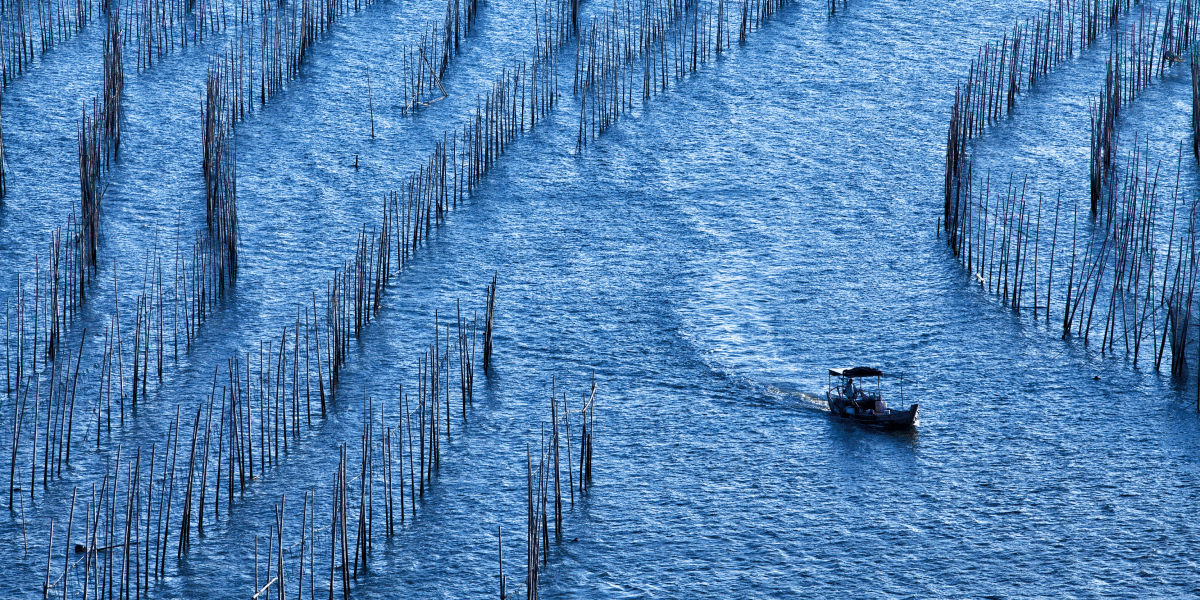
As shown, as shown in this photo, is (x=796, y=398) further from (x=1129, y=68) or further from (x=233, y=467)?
(x=1129, y=68)

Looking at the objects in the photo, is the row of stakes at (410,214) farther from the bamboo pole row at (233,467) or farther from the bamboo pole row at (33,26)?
the bamboo pole row at (33,26)

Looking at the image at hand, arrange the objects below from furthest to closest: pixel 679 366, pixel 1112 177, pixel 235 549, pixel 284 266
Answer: pixel 1112 177 → pixel 284 266 → pixel 679 366 → pixel 235 549

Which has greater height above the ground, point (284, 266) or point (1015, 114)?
A: point (1015, 114)

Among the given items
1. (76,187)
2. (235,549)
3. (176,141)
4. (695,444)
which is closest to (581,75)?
(176,141)

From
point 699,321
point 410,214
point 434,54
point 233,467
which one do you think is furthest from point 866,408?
point 434,54

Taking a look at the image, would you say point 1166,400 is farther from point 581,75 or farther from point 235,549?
point 581,75

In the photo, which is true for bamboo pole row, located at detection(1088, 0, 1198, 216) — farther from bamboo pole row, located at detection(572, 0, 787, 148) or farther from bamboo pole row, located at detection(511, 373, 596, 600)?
bamboo pole row, located at detection(511, 373, 596, 600)

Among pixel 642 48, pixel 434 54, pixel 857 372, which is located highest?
Answer: pixel 642 48
